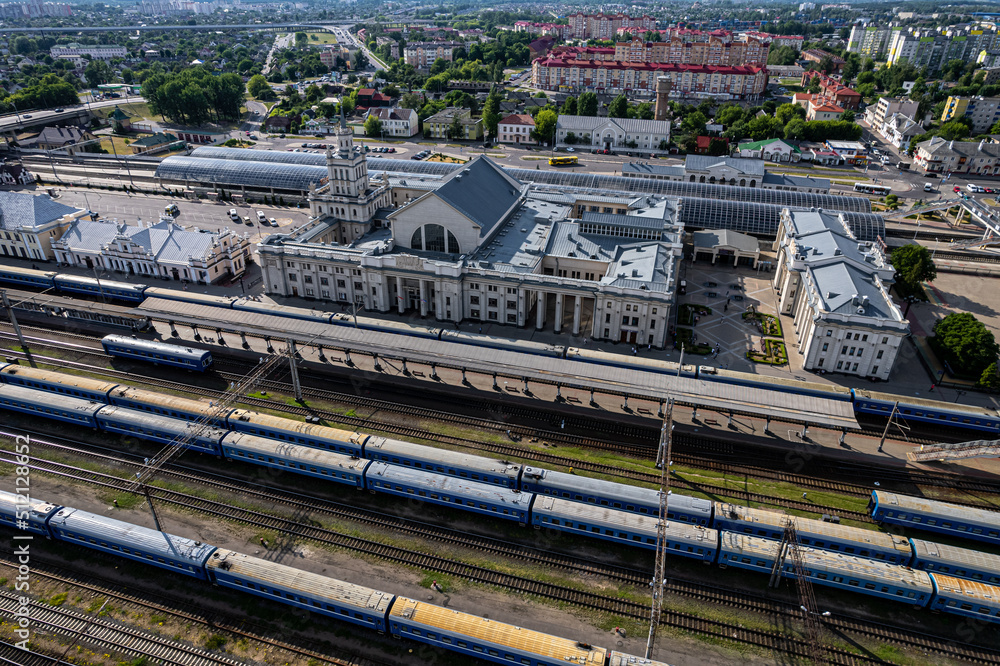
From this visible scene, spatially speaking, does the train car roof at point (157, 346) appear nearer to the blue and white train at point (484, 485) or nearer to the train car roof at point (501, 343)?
the blue and white train at point (484, 485)

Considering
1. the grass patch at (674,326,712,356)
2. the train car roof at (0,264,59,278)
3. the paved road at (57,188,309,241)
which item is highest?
the train car roof at (0,264,59,278)

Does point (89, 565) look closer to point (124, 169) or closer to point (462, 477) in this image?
point (462, 477)

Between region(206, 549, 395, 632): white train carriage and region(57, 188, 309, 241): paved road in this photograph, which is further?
region(57, 188, 309, 241): paved road

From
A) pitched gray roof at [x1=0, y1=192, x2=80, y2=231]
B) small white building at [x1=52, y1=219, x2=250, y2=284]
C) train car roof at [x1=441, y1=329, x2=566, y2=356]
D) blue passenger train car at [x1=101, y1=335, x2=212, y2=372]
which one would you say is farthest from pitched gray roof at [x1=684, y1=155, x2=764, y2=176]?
pitched gray roof at [x1=0, y1=192, x2=80, y2=231]

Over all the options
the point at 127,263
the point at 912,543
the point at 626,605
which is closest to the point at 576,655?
the point at 626,605

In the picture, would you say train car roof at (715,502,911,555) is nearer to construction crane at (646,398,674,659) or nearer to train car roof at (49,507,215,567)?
construction crane at (646,398,674,659)

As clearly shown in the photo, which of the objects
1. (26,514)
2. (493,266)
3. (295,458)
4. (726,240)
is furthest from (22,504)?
(726,240)
